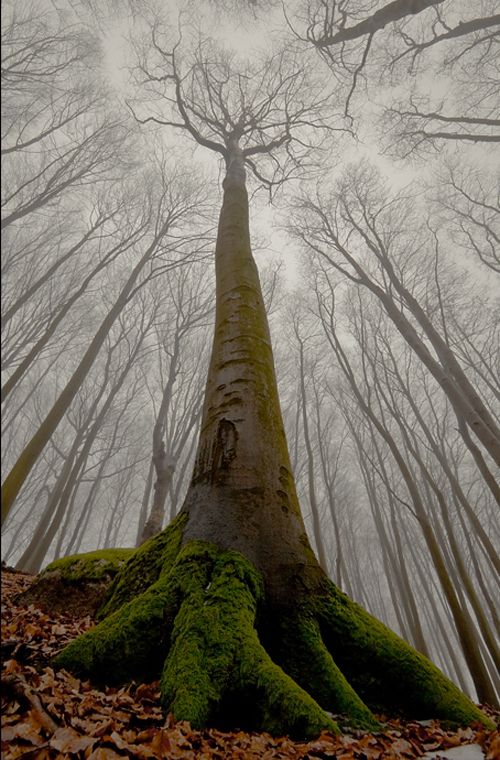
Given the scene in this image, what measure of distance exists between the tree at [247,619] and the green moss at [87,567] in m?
1.73

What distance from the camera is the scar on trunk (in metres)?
2.64

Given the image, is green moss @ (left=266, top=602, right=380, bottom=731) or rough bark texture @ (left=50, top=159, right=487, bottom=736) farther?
green moss @ (left=266, top=602, right=380, bottom=731)

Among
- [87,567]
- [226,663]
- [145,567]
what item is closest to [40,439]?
[87,567]

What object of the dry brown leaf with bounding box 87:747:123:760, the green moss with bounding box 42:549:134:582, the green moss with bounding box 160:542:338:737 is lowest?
the dry brown leaf with bounding box 87:747:123:760

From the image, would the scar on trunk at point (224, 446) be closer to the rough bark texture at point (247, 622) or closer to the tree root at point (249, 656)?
the rough bark texture at point (247, 622)

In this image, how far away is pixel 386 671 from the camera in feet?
7.32

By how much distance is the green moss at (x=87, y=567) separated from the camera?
4188 millimetres

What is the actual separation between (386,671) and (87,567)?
11.0 feet

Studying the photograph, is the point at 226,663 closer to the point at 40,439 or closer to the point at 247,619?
the point at 247,619

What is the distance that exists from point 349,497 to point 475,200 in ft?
53.0

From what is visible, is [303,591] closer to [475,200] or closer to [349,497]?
[475,200]

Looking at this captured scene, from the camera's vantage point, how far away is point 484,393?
48.4ft

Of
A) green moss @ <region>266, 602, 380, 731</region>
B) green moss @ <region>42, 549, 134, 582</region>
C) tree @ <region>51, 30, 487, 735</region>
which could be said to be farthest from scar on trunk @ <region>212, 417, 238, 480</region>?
green moss @ <region>42, 549, 134, 582</region>

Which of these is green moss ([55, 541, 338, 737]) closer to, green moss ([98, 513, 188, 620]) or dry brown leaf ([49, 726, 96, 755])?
green moss ([98, 513, 188, 620])
